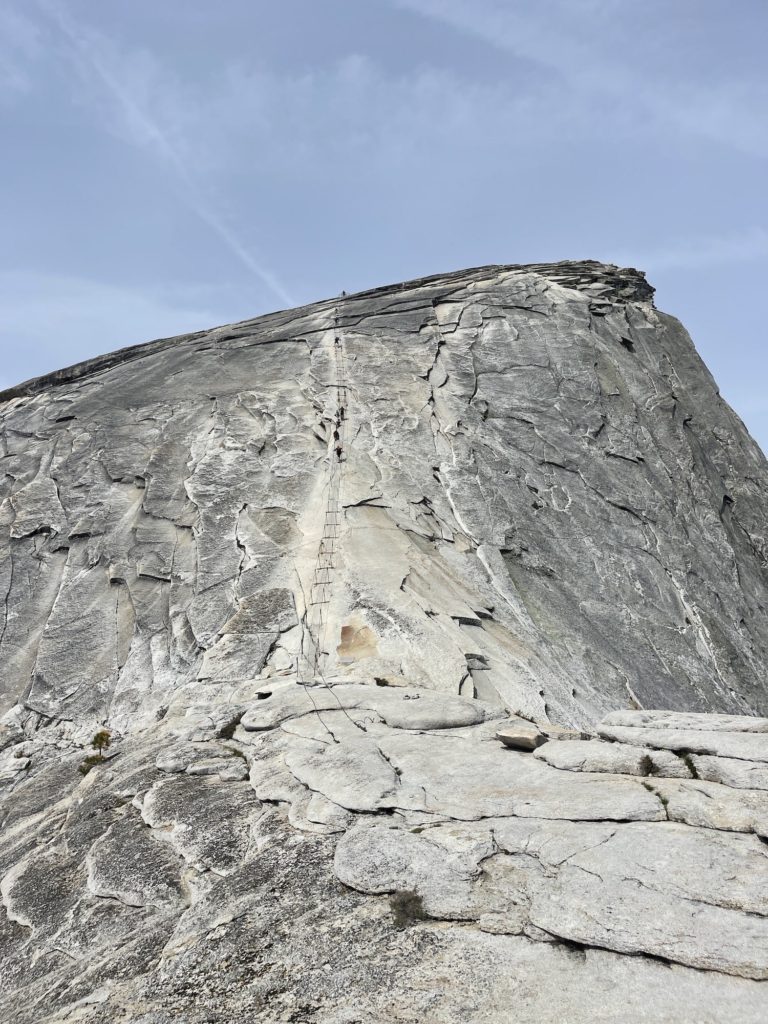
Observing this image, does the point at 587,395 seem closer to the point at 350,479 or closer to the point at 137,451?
the point at 350,479

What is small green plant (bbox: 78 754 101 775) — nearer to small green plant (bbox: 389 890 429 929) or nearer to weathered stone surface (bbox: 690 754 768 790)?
small green plant (bbox: 389 890 429 929)

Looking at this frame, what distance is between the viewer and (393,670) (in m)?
15.5

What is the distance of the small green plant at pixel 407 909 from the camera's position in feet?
26.6

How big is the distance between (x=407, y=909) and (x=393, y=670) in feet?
24.1

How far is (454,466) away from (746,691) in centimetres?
1002

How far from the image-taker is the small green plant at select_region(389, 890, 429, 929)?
26.6 feet

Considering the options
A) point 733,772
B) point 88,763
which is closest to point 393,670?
point 88,763

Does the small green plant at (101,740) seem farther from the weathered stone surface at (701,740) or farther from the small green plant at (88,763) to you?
the weathered stone surface at (701,740)

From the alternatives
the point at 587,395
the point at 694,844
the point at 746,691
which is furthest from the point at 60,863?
the point at 587,395

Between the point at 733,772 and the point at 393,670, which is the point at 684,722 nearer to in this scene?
the point at 733,772

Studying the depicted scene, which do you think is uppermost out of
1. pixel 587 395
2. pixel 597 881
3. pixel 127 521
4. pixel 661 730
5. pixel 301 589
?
pixel 587 395

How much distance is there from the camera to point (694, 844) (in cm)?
846

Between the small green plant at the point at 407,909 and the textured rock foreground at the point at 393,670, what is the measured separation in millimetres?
42

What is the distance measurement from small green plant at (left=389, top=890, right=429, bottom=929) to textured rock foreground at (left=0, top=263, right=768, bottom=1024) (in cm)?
4
